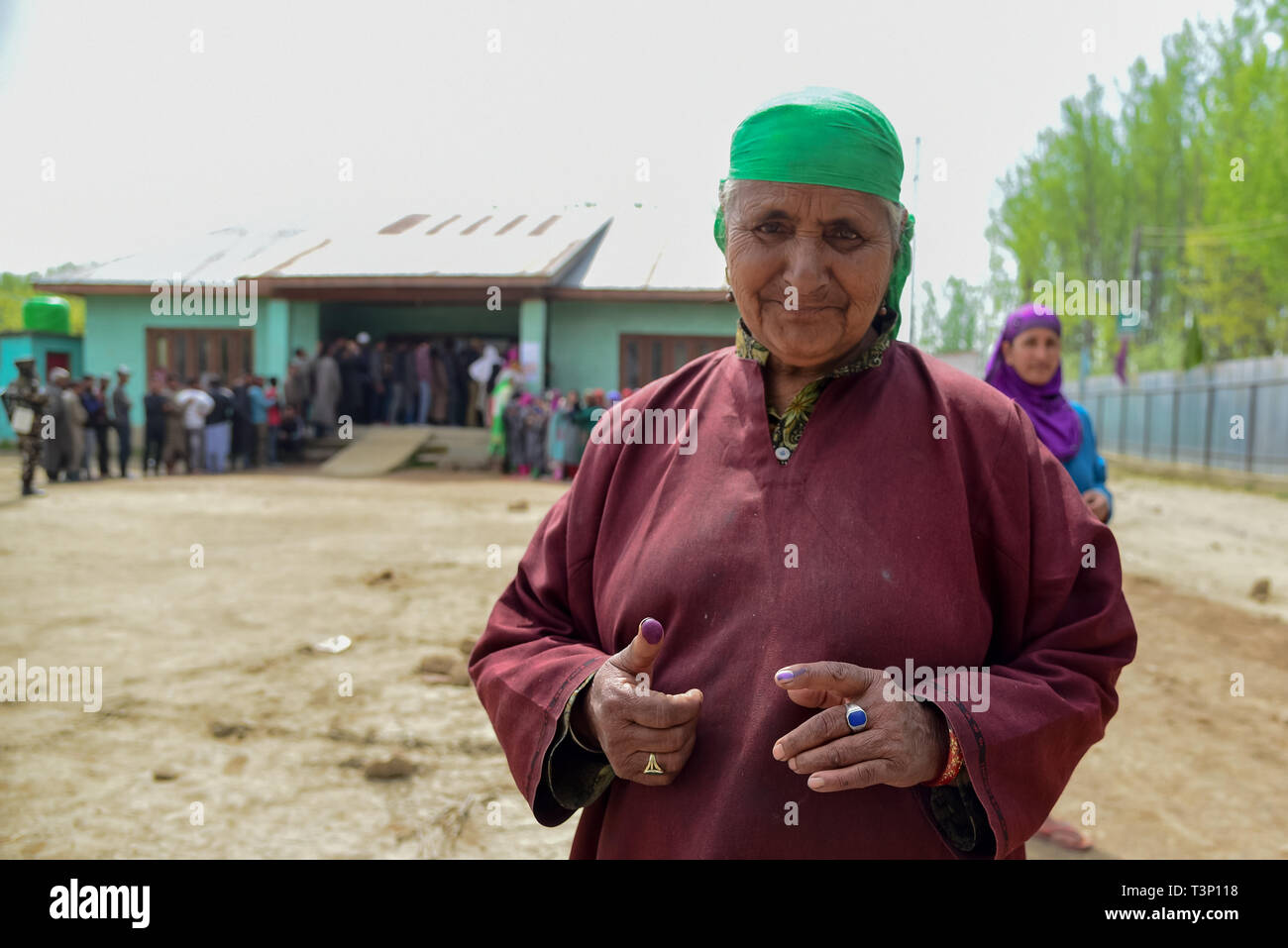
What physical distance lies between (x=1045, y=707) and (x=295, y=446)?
18192mm

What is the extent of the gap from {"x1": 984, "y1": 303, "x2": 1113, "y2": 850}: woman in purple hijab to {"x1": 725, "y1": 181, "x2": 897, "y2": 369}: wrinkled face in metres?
2.34

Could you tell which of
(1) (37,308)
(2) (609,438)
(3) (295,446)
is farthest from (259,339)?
(2) (609,438)

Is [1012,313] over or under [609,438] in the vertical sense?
over

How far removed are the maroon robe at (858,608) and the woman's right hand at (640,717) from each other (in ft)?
0.17

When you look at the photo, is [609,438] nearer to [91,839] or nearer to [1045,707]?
[1045,707]

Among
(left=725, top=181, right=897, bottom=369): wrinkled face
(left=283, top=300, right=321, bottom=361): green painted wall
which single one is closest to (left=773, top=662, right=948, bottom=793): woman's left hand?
(left=725, top=181, right=897, bottom=369): wrinkled face

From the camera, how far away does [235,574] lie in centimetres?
712

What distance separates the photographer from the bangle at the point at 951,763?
4.18 ft

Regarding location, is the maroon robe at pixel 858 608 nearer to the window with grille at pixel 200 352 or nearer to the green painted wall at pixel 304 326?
the green painted wall at pixel 304 326

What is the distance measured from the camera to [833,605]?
4.38 ft

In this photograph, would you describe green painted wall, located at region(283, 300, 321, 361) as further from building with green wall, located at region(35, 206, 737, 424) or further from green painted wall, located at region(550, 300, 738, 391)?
green painted wall, located at region(550, 300, 738, 391)

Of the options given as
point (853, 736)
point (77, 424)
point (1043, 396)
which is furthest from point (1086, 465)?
point (77, 424)

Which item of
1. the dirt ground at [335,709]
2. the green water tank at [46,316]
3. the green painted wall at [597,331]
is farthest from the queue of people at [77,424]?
the green water tank at [46,316]
